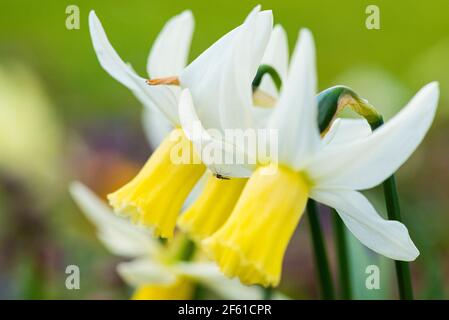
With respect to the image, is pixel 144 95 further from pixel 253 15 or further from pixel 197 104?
pixel 253 15

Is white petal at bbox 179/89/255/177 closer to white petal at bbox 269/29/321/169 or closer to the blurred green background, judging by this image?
white petal at bbox 269/29/321/169

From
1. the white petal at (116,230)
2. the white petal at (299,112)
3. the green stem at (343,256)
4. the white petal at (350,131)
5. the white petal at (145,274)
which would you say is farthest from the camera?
the white petal at (116,230)

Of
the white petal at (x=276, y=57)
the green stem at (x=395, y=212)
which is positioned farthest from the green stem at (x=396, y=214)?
the white petal at (x=276, y=57)

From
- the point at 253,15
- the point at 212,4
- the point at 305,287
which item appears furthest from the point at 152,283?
the point at 212,4

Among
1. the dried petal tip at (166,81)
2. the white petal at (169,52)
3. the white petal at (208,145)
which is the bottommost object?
the white petal at (208,145)

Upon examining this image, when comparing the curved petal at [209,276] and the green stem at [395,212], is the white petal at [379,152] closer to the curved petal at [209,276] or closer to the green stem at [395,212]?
the green stem at [395,212]

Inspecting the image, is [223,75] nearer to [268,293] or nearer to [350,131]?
[350,131]
